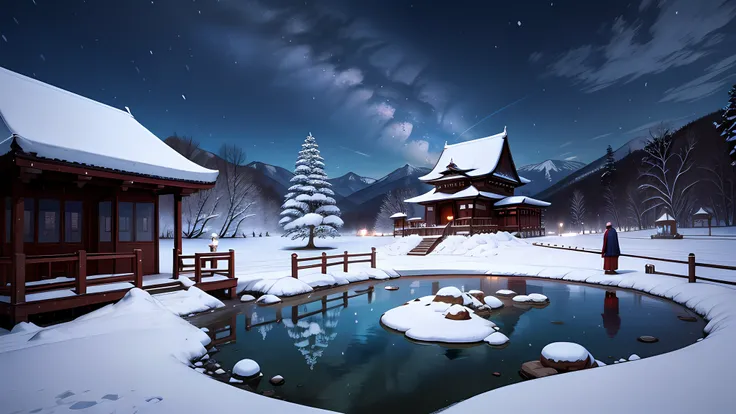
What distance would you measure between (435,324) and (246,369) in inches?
188

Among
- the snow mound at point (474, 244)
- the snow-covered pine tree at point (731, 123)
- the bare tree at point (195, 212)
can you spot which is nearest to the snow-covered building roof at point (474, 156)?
the snow mound at point (474, 244)

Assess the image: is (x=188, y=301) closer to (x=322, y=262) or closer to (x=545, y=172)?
(x=322, y=262)

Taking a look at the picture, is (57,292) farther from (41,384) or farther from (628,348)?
(628,348)

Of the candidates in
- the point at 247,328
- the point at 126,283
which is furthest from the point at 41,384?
the point at 126,283

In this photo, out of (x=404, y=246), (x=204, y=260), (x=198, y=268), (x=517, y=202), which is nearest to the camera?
(x=198, y=268)

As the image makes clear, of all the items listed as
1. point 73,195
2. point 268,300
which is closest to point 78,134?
point 73,195

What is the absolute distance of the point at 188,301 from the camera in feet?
32.5

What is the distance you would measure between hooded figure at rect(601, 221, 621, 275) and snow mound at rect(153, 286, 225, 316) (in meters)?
15.4

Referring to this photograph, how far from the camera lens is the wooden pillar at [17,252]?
708 centimetres

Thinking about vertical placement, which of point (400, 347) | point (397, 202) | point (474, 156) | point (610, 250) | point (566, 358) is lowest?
point (400, 347)

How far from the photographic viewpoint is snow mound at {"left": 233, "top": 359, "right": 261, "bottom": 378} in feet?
19.2

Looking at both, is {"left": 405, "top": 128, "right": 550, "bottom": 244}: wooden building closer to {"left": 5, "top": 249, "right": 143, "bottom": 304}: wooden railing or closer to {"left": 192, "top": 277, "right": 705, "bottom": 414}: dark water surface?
{"left": 192, "top": 277, "right": 705, "bottom": 414}: dark water surface

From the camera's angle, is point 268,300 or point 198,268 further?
point 268,300

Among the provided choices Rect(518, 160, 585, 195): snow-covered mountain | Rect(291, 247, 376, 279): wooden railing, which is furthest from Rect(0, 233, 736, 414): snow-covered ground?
Rect(518, 160, 585, 195): snow-covered mountain
